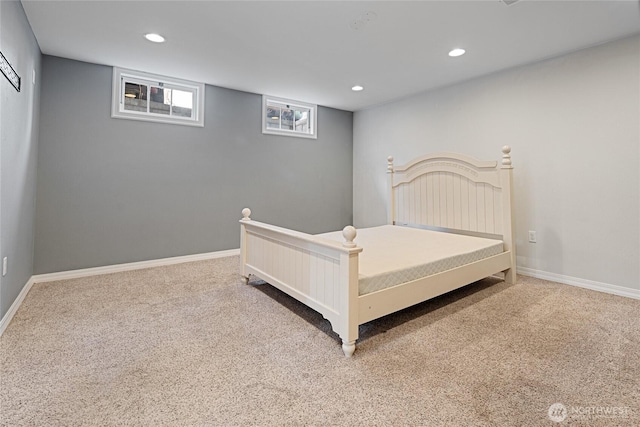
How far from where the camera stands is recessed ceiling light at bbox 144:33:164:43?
2725mm

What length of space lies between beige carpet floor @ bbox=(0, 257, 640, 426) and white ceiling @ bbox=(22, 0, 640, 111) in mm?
2327

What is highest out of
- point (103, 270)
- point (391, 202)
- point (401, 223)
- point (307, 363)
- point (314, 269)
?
point (391, 202)

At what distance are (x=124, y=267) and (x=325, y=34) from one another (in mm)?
3340

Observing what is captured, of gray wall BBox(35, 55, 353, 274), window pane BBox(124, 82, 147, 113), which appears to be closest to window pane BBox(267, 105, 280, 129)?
gray wall BBox(35, 55, 353, 274)

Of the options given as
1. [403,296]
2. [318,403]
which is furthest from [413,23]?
[318,403]

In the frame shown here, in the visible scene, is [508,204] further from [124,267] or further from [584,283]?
[124,267]

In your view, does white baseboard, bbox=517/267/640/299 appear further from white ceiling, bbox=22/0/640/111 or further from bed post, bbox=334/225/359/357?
bed post, bbox=334/225/359/357

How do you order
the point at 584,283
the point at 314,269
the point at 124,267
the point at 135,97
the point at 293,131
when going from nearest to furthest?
the point at 314,269 < the point at 584,283 < the point at 124,267 < the point at 135,97 < the point at 293,131

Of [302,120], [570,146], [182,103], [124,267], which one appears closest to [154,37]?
[182,103]

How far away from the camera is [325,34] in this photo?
2705mm

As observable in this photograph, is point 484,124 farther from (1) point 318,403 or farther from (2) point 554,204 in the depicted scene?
(1) point 318,403

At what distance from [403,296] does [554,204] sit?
2.28m

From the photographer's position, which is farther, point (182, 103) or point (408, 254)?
point (182, 103)

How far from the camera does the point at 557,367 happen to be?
1.67 meters
